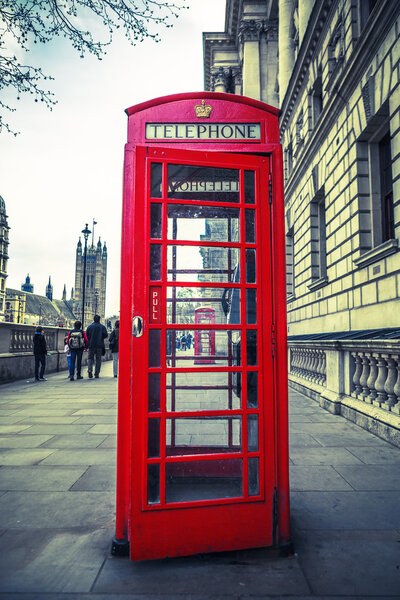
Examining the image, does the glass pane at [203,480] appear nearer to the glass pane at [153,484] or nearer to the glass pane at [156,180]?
the glass pane at [153,484]

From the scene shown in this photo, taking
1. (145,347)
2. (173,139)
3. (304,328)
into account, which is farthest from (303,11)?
(145,347)

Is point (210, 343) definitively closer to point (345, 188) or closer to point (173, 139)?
point (173, 139)

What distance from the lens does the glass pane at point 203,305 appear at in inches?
119

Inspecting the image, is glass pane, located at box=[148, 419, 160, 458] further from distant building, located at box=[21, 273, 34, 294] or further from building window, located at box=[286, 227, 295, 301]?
distant building, located at box=[21, 273, 34, 294]

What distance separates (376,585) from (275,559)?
0.60 meters

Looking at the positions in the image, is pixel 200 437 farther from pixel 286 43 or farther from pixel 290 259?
pixel 286 43

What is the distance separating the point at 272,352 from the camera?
2.76m

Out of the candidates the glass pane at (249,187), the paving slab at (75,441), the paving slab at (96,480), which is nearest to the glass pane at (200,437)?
the paving slab at (96,480)

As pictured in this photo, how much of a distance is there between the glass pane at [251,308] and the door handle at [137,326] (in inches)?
29.2

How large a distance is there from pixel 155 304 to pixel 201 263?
701 mm

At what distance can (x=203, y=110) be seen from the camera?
2900 millimetres

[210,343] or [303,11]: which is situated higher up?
[303,11]

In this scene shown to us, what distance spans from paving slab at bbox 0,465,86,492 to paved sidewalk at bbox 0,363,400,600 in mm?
10

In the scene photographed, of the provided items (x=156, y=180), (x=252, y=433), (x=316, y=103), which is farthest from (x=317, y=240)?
(x=252, y=433)
